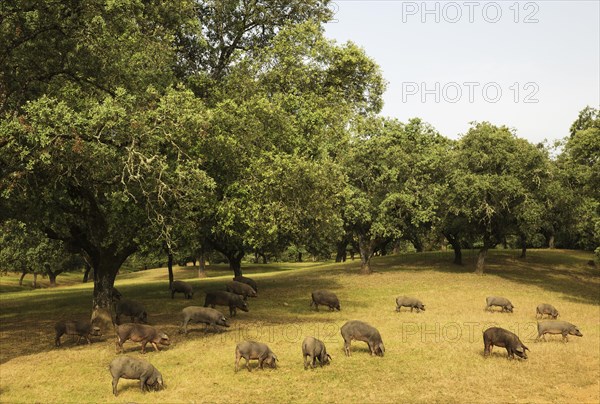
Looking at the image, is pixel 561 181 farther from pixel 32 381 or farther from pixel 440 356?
pixel 32 381

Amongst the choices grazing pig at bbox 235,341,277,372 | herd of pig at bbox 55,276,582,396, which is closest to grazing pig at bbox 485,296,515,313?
herd of pig at bbox 55,276,582,396

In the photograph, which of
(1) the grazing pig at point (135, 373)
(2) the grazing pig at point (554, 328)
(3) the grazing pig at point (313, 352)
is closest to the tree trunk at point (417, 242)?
(2) the grazing pig at point (554, 328)

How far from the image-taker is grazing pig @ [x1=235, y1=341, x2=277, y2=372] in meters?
19.0

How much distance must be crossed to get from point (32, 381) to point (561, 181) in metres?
50.5

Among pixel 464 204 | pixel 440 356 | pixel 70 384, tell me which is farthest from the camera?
pixel 464 204

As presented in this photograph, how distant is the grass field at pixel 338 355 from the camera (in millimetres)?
17047

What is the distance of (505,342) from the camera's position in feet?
70.6

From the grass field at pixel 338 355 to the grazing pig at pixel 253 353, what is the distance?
383 mm

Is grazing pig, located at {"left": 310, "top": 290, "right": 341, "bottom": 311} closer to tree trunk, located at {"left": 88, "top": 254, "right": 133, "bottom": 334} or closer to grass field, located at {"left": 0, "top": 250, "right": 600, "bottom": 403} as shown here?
grass field, located at {"left": 0, "top": 250, "right": 600, "bottom": 403}

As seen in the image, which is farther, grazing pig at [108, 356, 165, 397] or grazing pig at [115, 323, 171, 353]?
grazing pig at [115, 323, 171, 353]

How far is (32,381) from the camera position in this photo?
1797cm

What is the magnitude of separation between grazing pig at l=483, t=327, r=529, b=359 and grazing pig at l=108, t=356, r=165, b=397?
13610 mm

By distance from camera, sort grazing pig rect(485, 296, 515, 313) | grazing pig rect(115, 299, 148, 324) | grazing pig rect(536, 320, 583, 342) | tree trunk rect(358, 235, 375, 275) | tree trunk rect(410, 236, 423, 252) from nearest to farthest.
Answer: grazing pig rect(536, 320, 583, 342), grazing pig rect(115, 299, 148, 324), grazing pig rect(485, 296, 515, 313), tree trunk rect(358, 235, 375, 275), tree trunk rect(410, 236, 423, 252)

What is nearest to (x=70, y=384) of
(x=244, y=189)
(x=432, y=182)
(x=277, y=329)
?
(x=277, y=329)
